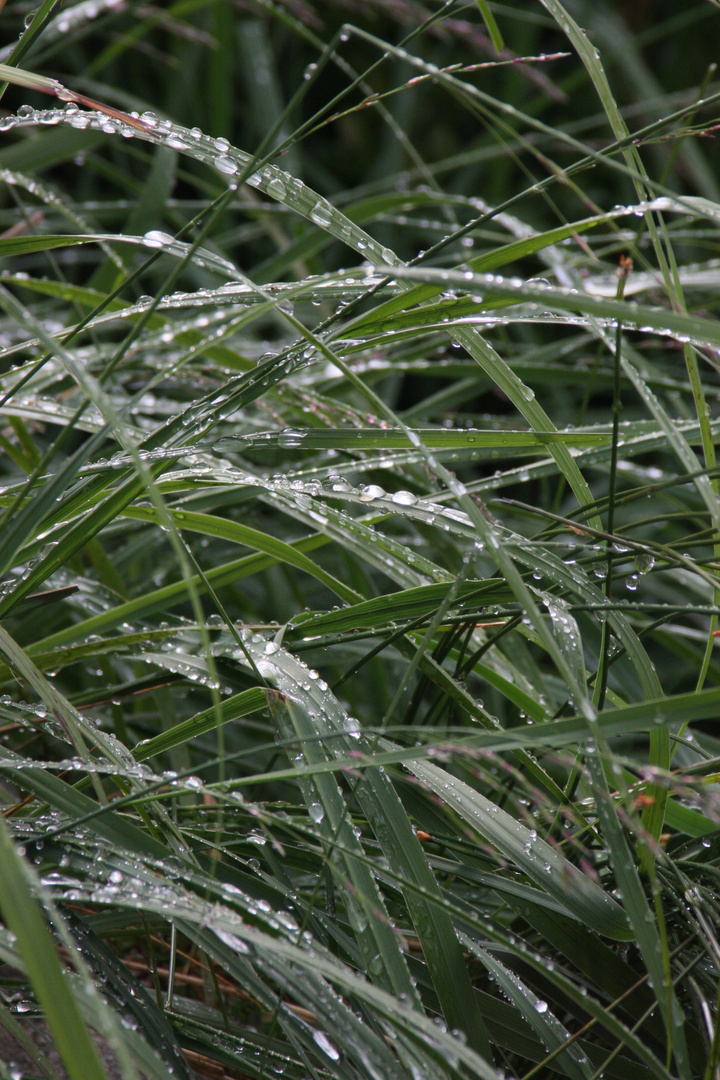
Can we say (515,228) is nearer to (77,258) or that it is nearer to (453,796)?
(453,796)

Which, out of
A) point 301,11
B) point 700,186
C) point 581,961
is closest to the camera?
point 581,961

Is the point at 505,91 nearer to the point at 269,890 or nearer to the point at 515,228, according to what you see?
the point at 515,228

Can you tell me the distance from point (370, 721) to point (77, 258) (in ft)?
4.13

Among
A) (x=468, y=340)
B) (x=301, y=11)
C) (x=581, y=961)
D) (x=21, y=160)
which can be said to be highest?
(x=301, y=11)

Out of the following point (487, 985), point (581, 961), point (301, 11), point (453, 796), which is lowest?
point (487, 985)

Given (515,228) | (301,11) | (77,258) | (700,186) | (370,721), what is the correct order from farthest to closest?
(700,186), (77,258), (301,11), (515,228), (370,721)

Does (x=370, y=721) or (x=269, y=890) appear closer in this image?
(x=269, y=890)

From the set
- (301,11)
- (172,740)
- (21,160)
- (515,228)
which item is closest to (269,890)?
(172,740)

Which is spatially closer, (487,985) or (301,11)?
(487,985)

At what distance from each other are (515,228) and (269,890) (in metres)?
0.95

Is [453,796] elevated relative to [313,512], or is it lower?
lower

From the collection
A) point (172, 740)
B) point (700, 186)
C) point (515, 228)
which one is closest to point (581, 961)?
point (172, 740)

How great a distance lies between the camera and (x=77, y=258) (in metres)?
1.75

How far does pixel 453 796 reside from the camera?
1.91 feet
